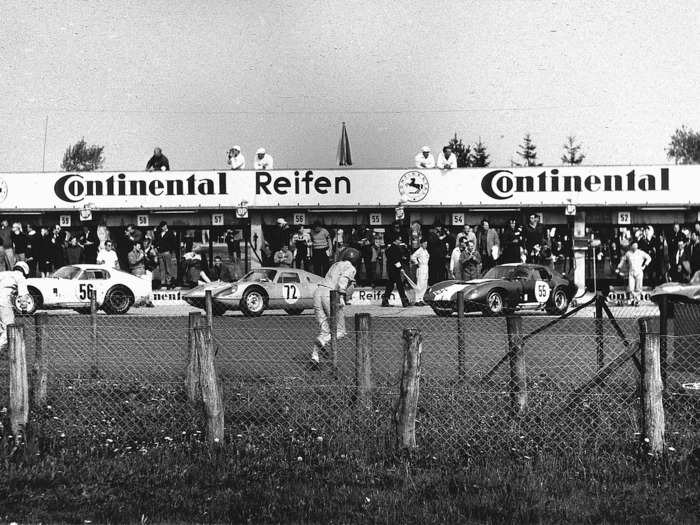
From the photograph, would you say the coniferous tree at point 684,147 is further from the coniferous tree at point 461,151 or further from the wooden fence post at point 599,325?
the wooden fence post at point 599,325

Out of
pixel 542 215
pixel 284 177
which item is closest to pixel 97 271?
pixel 284 177

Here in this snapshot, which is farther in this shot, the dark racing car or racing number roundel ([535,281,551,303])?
racing number roundel ([535,281,551,303])

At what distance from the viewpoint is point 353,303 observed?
26.6 m

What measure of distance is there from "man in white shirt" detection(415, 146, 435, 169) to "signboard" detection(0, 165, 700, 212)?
20 centimetres

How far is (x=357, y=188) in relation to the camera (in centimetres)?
2814

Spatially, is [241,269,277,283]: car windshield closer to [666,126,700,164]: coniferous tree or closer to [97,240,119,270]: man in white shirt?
[97,240,119,270]: man in white shirt

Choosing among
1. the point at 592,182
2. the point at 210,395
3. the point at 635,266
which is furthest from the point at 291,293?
the point at 210,395

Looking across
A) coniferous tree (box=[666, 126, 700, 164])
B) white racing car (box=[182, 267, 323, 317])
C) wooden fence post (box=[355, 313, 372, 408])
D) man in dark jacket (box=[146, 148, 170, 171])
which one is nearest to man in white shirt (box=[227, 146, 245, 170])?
man in dark jacket (box=[146, 148, 170, 171])

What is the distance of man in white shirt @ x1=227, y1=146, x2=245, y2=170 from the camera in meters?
28.4

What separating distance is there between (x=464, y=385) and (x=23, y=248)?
20479 millimetres

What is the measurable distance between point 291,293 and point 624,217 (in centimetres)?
1064

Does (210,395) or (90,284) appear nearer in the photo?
(210,395)

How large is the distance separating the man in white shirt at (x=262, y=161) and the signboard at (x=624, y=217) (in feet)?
32.6

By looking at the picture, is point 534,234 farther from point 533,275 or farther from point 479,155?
point 479,155
